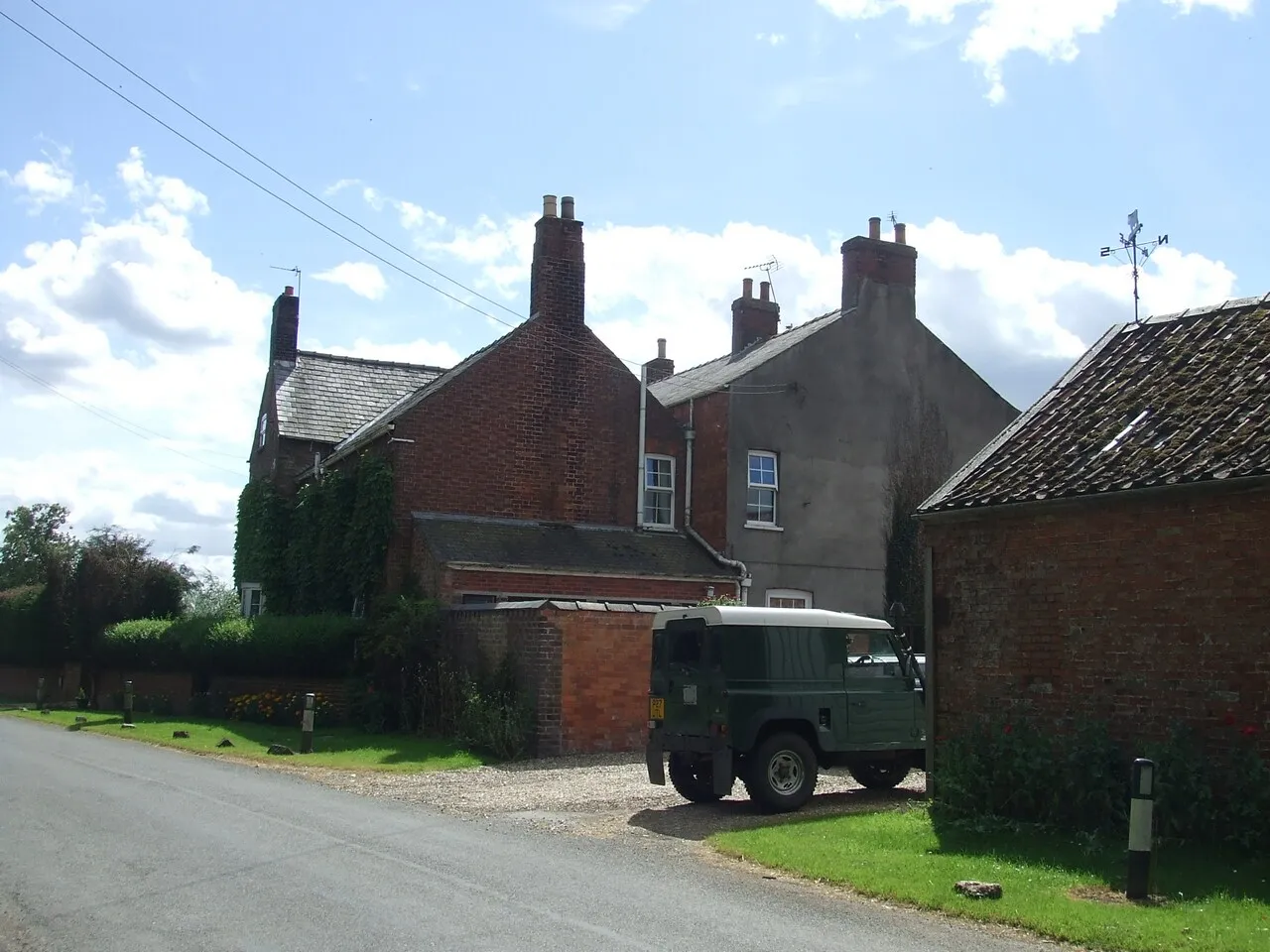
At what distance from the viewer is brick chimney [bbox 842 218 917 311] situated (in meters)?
29.1

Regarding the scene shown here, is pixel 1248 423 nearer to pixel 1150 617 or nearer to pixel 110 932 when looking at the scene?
pixel 1150 617

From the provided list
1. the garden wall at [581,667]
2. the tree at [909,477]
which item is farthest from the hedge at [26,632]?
the tree at [909,477]

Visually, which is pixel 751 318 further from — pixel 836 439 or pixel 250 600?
pixel 250 600

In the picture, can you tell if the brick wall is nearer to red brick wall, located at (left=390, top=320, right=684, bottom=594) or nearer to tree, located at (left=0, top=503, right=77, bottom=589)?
red brick wall, located at (left=390, top=320, right=684, bottom=594)

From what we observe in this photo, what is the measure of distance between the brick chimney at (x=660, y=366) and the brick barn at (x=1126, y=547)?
2215 cm

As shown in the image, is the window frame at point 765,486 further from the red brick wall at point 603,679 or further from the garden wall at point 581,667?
the red brick wall at point 603,679

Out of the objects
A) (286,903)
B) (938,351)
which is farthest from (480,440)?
(286,903)

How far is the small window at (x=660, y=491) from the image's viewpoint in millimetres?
28031

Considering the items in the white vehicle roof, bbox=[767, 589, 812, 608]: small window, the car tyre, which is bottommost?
the car tyre

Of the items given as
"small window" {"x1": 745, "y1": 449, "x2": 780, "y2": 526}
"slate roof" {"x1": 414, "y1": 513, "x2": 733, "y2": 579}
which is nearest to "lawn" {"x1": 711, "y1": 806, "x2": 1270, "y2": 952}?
"slate roof" {"x1": 414, "y1": 513, "x2": 733, "y2": 579}

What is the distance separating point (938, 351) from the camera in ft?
99.2

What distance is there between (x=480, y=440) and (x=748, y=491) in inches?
240

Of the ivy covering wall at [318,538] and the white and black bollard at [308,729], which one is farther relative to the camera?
the ivy covering wall at [318,538]

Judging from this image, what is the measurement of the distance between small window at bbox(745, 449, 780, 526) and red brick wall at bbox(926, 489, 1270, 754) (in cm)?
1432
